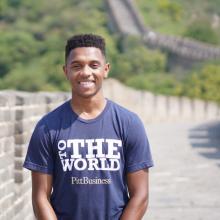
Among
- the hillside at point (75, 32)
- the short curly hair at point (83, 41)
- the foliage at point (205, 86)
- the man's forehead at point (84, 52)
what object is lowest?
the man's forehead at point (84, 52)

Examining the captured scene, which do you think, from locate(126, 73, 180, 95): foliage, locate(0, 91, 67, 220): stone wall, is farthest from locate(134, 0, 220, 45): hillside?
locate(0, 91, 67, 220): stone wall

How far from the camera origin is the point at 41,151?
3801 millimetres

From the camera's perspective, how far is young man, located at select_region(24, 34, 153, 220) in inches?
147

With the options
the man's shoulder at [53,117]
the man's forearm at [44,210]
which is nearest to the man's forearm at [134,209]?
the man's forearm at [44,210]

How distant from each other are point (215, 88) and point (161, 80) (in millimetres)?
9708

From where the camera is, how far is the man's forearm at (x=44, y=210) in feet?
12.3

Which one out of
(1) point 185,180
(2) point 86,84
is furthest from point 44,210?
(1) point 185,180

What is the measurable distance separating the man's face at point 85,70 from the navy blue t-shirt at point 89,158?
9 cm

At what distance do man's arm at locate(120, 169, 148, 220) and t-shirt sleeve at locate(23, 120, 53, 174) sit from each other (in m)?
0.31

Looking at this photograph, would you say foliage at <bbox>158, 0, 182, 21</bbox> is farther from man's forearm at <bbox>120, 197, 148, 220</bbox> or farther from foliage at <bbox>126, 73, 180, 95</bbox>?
man's forearm at <bbox>120, 197, 148, 220</bbox>

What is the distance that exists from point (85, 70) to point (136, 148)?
351mm

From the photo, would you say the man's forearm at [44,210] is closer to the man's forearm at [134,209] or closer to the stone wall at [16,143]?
the man's forearm at [134,209]

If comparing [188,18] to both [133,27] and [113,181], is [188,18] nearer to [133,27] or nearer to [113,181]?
[133,27]

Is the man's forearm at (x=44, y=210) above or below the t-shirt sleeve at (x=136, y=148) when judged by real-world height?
below
